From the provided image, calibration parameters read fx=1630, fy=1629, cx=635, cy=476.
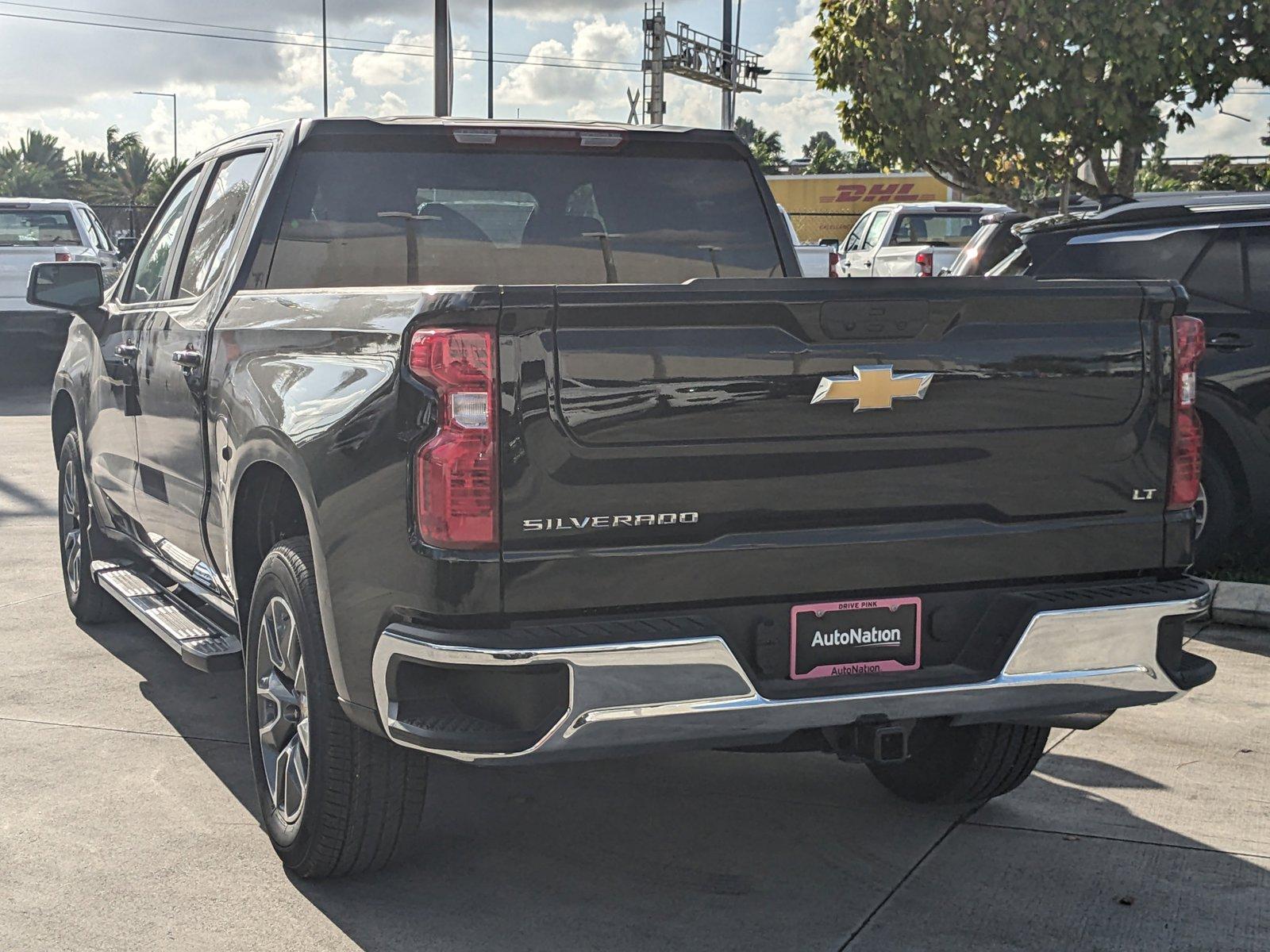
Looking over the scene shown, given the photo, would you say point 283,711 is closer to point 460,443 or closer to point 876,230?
point 460,443

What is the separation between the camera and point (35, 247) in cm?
1856

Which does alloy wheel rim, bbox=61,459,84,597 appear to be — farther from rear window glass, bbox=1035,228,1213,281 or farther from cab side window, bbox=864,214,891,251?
cab side window, bbox=864,214,891,251

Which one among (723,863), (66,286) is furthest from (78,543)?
(723,863)

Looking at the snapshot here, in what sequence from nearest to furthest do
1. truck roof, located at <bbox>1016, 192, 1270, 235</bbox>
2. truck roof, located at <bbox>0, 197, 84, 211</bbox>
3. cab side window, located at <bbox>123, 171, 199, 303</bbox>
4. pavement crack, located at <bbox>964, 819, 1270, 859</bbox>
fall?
pavement crack, located at <bbox>964, 819, 1270, 859</bbox> → cab side window, located at <bbox>123, 171, 199, 303</bbox> → truck roof, located at <bbox>1016, 192, 1270, 235</bbox> → truck roof, located at <bbox>0, 197, 84, 211</bbox>

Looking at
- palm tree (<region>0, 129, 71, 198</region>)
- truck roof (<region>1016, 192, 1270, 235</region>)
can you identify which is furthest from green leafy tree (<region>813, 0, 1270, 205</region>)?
palm tree (<region>0, 129, 71, 198</region>)

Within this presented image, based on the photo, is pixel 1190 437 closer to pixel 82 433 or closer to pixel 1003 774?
pixel 1003 774

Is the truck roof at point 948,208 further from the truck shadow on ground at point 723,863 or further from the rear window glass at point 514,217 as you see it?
the truck shadow on ground at point 723,863

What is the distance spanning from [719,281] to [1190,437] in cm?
131

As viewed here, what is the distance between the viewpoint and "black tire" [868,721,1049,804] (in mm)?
4648

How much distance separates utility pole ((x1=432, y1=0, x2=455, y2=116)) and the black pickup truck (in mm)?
16156

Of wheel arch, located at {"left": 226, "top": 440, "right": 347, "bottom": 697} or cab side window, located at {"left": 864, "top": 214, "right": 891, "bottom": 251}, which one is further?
cab side window, located at {"left": 864, "top": 214, "right": 891, "bottom": 251}

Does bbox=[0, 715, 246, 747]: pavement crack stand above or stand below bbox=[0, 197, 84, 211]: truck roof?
below

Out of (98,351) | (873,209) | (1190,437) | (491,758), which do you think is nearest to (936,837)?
(1190,437)

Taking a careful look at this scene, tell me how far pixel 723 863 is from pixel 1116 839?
113 centimetres
